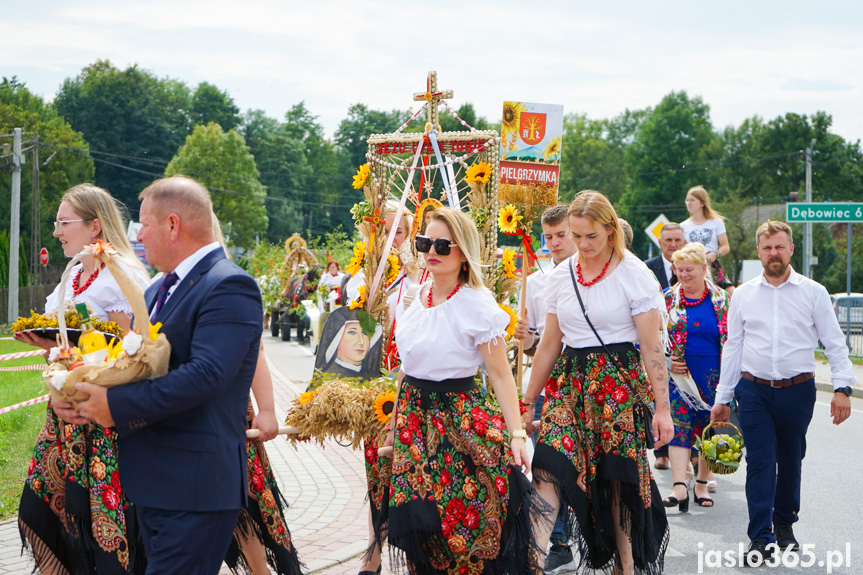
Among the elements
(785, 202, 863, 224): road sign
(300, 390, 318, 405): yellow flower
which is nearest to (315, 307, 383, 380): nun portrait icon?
(300, 390, 318, 405): yellow flower

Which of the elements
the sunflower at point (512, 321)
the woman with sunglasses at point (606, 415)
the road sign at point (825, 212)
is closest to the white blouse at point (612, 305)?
the woman with sunglasses at point (606, 415)

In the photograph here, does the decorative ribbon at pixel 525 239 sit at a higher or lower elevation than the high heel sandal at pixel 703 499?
higher

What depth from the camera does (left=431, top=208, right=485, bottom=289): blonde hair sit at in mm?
4465

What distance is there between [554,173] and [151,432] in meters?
4.51

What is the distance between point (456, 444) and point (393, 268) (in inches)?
82.0

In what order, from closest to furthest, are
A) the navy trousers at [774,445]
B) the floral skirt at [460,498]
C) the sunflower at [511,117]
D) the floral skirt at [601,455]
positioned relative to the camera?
the floral skirt at [460,498] → the floral skirt at [601,455] → the navy trousers at [774,445] → the sunflower at [511,117]

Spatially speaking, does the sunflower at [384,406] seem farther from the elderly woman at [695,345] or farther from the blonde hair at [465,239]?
the elderly woman at [695,345]

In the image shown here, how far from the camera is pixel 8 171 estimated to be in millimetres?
47156

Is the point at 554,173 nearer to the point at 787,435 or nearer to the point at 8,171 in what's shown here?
the point at 787,435

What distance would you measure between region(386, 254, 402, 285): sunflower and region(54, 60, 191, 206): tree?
7178cm

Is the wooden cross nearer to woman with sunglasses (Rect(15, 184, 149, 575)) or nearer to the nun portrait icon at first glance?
the nun portrait icon

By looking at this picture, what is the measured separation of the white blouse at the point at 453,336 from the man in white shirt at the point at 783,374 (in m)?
2.45

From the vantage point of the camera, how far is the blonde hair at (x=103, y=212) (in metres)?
4.62

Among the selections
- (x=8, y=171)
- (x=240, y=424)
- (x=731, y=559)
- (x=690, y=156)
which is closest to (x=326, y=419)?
(x=240, y=424)
